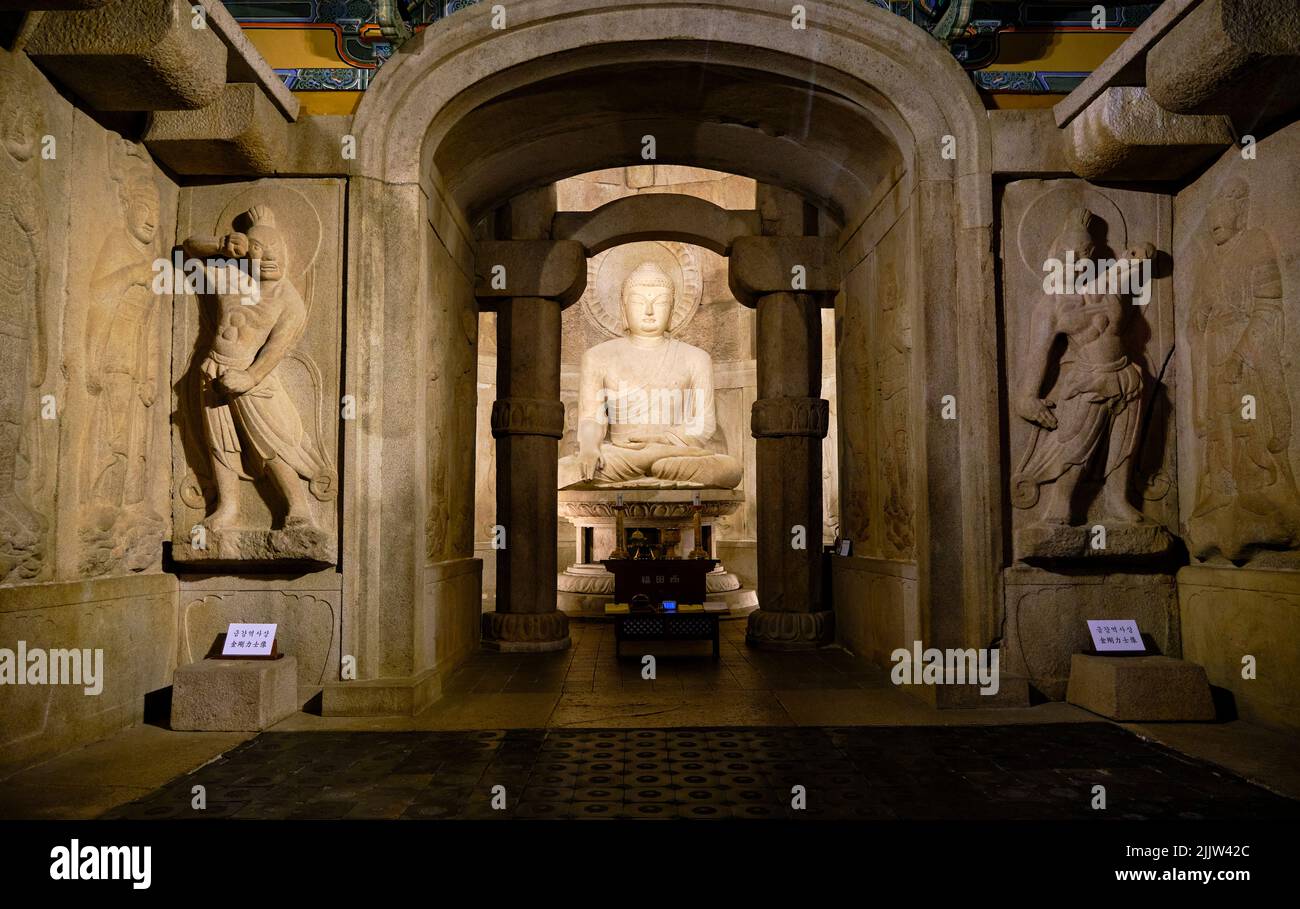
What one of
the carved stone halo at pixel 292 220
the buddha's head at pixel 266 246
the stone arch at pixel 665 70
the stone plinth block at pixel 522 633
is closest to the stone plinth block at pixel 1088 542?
the stone arch at pixel 665 70

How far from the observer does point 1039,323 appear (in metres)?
5.22

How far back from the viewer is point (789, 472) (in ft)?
24.9

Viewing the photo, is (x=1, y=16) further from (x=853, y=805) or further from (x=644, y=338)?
(x=644, y=338)

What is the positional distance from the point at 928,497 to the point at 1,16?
4890 millimetres

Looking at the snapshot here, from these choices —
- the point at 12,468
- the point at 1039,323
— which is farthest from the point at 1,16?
the point at 1039,323

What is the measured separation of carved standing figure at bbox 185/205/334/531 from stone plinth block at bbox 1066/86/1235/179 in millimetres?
4410

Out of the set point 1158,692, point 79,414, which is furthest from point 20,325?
point 1158,692

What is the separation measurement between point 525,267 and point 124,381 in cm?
347

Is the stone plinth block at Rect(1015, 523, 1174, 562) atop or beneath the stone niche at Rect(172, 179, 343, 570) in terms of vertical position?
beneath

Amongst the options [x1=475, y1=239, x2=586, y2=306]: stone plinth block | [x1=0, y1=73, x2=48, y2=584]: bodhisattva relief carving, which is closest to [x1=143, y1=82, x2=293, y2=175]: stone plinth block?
[x1=0, y1=73, x2=48, y2=584]: bodhisattva relief carving

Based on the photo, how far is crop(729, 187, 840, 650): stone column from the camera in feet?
24.3

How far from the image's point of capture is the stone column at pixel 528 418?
294 inches

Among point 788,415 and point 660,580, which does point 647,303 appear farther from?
point 660,580

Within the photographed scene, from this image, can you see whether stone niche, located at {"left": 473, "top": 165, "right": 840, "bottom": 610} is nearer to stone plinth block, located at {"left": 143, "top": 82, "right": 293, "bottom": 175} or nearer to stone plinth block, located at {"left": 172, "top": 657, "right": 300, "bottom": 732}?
stone plinth block, located at {"left": 143, "top": 82, "right": 293, "bottom": 175}
